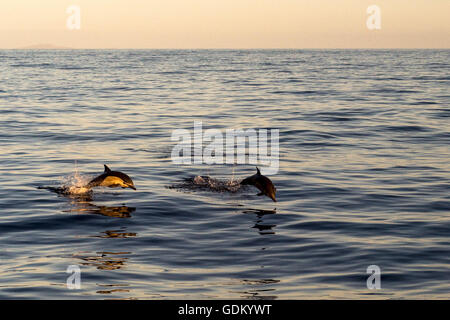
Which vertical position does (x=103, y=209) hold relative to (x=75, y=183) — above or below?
below

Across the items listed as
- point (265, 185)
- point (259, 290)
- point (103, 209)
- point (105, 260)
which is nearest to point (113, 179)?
point (103, 209)

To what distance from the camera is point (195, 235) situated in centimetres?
1320

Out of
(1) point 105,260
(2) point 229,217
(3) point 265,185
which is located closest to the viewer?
(1) point 105,260

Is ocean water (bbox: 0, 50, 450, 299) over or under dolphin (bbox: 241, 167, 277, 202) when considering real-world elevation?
under

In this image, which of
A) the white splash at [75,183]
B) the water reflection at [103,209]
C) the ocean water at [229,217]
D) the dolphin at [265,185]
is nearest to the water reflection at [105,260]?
the ocean water at [229,217]

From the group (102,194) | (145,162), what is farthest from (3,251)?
(145,162)

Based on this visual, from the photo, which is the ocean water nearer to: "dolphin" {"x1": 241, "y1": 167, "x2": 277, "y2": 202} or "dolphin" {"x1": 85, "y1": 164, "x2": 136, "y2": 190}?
"dolphin" {"x1": 241, "y1": 167, "x2": 277, "y2": 202}

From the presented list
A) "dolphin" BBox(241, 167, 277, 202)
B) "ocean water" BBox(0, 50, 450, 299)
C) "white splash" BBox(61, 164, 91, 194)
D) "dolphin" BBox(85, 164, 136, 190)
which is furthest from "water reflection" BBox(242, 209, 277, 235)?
"white splash" BBox(61, 164, 91, 194)

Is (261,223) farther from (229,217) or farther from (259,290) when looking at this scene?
(259,290)

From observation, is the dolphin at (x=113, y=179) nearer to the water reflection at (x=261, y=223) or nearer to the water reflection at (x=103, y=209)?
the water reflection at (x=103, y=209)

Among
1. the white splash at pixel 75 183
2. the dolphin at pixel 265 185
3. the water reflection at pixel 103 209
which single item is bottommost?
the water reflection at pixel 103 209

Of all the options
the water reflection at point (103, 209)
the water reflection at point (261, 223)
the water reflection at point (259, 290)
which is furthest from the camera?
the water reflection at point (103, 209)

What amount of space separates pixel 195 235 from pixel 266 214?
91.2 inches
